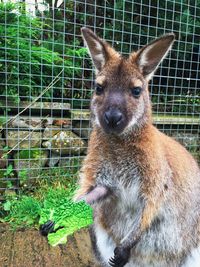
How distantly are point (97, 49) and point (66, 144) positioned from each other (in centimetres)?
241

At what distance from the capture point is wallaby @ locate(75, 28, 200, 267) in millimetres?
2580

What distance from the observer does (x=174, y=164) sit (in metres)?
2.89

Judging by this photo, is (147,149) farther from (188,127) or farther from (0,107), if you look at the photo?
(188,127)

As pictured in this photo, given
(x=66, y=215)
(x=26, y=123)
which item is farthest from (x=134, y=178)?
(x=26, y=123)

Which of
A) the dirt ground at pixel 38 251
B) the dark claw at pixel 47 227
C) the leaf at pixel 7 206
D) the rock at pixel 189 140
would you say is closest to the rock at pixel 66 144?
the leaf at pixel 7 206

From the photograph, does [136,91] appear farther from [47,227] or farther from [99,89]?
[47,227]

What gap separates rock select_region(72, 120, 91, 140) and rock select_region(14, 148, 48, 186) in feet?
1.89

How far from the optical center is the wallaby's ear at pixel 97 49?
279cm

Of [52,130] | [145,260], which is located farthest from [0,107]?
[145,260]

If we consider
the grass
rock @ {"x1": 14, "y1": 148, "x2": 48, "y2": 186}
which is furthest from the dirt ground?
rock @ {"x1": 14, "y1": 148, "x2": 48, "y2": 186}

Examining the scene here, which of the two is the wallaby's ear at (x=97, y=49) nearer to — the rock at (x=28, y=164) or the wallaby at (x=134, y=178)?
the wallaby at (x=134, y=178)

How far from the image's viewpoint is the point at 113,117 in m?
2.46

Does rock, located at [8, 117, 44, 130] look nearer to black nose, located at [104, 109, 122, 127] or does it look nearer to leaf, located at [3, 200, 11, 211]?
leaf, located at [3, 200, 11, 211]

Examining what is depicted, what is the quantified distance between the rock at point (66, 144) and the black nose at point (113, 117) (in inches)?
102
